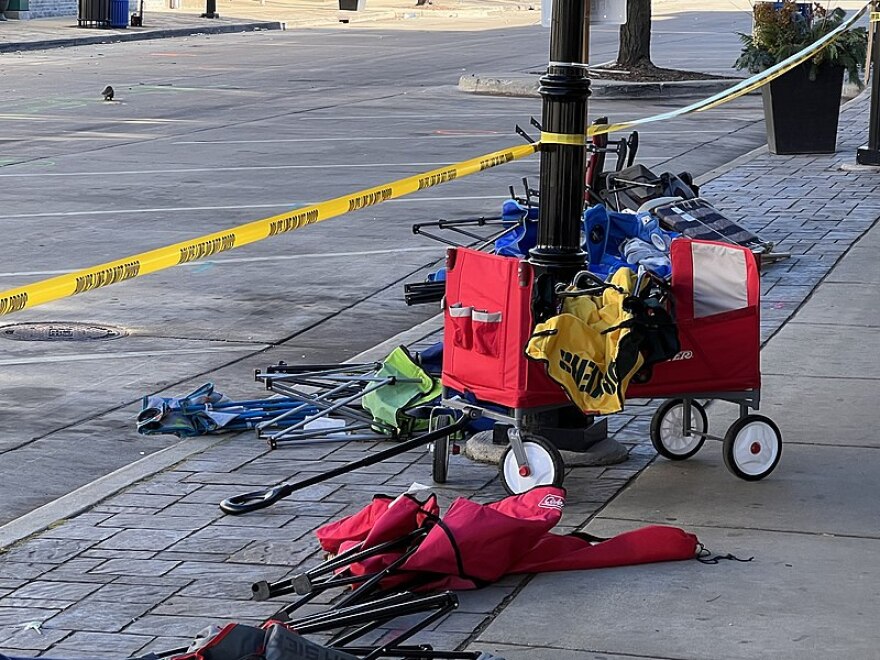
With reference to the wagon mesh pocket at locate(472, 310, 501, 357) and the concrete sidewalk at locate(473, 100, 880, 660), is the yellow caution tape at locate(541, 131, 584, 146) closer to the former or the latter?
the wagon mesh pocket at locate(472, 310, 501, 357)

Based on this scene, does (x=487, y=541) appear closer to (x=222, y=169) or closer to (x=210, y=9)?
(x=222, y=169)

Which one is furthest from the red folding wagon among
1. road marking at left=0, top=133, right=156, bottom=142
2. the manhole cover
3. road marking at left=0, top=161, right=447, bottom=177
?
road marking at left=0, top=133, right=156, bottom=142

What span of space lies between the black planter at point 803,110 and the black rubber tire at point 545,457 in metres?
11.3

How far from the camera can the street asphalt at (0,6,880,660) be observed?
5031mm

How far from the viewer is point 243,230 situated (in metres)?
7.28

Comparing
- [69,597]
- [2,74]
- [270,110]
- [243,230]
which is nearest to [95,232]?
[243,230]

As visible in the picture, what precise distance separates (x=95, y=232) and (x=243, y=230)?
5.70 m

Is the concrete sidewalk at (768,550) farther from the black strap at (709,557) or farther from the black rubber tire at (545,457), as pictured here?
the black rubber tire at (545,457)

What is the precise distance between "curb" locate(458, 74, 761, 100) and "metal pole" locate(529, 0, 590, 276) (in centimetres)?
1881

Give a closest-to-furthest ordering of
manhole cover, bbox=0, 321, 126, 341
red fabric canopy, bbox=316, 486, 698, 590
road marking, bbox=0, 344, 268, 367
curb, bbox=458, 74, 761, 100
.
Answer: red fabric canopy, bbox=316, 486, 698, 590 → road marking, bbox=0, 344, 268, 367 → manhole cover, bbox=0, 321, 126, 341 → curb, bbox=458, 74, 761, 100

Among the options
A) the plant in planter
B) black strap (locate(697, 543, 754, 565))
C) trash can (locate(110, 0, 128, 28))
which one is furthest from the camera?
trash can (locate(110, 0, 128, 28))

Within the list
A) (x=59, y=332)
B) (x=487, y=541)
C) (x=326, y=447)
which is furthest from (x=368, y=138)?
(x=487, y=541)

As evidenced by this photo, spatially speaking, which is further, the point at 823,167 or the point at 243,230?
the point at 823,167

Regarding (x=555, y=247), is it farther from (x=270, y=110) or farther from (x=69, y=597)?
(x=270, y=110)
